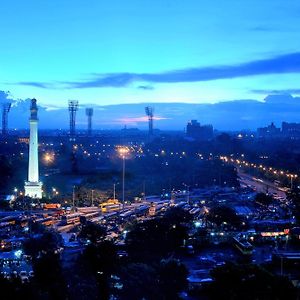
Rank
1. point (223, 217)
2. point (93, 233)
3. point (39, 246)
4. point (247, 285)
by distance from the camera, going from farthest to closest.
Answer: point (223, 217) → point (93, 233) → point (39, 246) → point (247, 285)

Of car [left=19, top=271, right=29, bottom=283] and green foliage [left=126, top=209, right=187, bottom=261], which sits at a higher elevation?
green foliage [left=126, top=209, right=187, bottom=261]

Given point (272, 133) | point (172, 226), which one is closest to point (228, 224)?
point (172, 226)

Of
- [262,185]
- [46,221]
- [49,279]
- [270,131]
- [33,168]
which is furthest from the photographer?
[270,131]

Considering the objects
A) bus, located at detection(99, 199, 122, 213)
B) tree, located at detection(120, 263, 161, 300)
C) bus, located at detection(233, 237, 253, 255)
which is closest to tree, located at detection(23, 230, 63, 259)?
tree, located at detection(120, 263, 161, 300)

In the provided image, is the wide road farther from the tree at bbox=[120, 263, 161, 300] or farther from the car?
the tree at bbox=[120, 263, 161, 300]

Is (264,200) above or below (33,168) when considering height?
below

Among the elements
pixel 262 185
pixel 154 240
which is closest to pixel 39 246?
pixel 154 240

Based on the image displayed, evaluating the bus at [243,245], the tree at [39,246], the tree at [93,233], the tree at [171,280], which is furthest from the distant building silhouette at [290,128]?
the tree at [171,280]

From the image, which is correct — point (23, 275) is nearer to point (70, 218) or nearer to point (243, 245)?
point (243, 245)

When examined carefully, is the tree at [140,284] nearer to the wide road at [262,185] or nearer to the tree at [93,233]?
the tree at [93,233]
